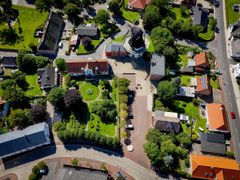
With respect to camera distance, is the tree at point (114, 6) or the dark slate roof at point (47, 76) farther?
the tree at point (114, 6)

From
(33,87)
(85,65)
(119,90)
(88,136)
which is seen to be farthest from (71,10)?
(88,136)

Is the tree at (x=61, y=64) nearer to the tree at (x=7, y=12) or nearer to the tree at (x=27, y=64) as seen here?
the tree at (x=27, y=64)

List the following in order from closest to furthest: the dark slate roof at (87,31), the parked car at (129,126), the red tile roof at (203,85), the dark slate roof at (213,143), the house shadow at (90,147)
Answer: the dark slate roof at (213,143) → the house shadow at (90,147) → the parked car at (129,126) → the red tile roof at (203,85) → the dark slate roof at (87,31)

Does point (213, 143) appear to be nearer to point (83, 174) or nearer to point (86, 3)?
point (83, 174)

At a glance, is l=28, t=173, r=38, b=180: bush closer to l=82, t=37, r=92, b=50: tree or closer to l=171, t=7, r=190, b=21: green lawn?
l=82, t=37, r=92, b=50: tree

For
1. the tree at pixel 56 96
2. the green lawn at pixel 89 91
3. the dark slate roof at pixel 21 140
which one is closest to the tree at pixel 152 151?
the green lawn at pixel 89 91

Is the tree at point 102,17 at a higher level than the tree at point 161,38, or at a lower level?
higher
